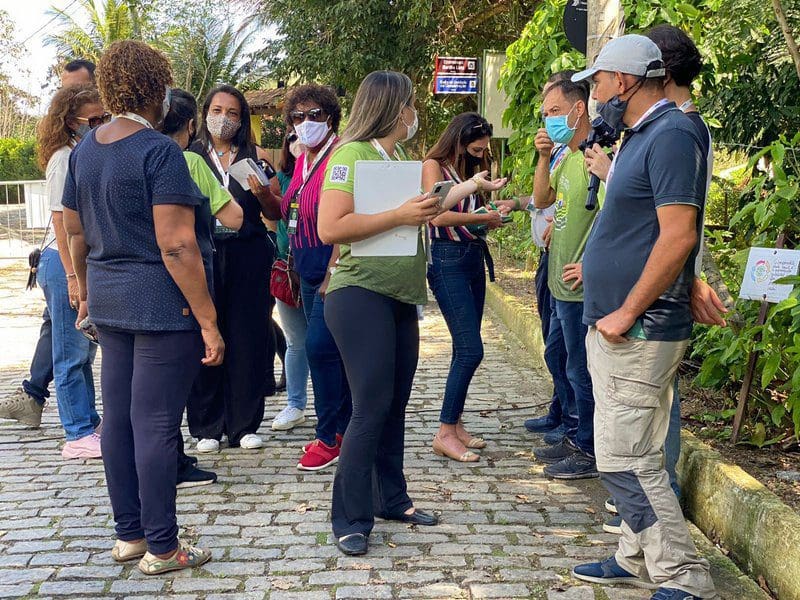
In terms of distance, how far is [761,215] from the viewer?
437cm

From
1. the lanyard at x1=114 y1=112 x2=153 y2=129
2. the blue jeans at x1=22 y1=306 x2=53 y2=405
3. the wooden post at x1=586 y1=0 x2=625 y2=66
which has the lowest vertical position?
the blue jeans at x1=22 y1=306 x2=53 y2=405

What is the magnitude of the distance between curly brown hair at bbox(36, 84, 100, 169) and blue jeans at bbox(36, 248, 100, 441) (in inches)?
24.6

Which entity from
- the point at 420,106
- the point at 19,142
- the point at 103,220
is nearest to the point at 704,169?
the point at 103,220

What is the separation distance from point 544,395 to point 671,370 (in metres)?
3.64

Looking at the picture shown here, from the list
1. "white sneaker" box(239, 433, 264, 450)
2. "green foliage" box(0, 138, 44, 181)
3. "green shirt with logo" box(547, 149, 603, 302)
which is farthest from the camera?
"green foliage" box(0, 138, 44, 181)

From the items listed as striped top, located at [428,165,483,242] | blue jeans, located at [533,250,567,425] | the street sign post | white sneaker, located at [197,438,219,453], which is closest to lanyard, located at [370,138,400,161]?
striped top, located at [428,165,483,242]

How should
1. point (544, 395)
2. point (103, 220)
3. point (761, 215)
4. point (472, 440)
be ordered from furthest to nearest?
point (544, 395), point (472, 440), point (761, 215), point (103, 220)

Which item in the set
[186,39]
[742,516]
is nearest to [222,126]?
[742,516]

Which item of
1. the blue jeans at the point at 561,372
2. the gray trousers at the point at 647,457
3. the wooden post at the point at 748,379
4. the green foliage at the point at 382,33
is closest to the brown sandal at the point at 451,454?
the blue jeans at the point at 561,372

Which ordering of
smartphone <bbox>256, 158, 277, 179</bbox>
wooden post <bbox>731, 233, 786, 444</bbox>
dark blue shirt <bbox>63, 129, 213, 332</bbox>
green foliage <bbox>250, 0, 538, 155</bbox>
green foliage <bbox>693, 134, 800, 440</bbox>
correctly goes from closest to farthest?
dark blue shirt <bbox>63, 129, 213, 332</bbox>
green foliage <bbox>693, 134, 800, 440</bbox>
wooden post <bbox>731, 233, 786, 444</bbox>
smartphone <bbox>256, 158, 277, 179</bbox>
green foliage <bbox>250, 0, 538, 155</bbox>

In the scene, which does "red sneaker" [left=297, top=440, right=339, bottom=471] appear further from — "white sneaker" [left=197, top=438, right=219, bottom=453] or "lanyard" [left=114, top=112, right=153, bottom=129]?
"lanyard" [left=114, top=112, right=153, bottom=129]

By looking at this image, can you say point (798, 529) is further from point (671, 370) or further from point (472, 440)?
point (472, 440)

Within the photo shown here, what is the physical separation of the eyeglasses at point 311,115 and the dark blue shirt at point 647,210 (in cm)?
230

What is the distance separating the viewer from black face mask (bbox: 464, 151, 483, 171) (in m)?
5.44
